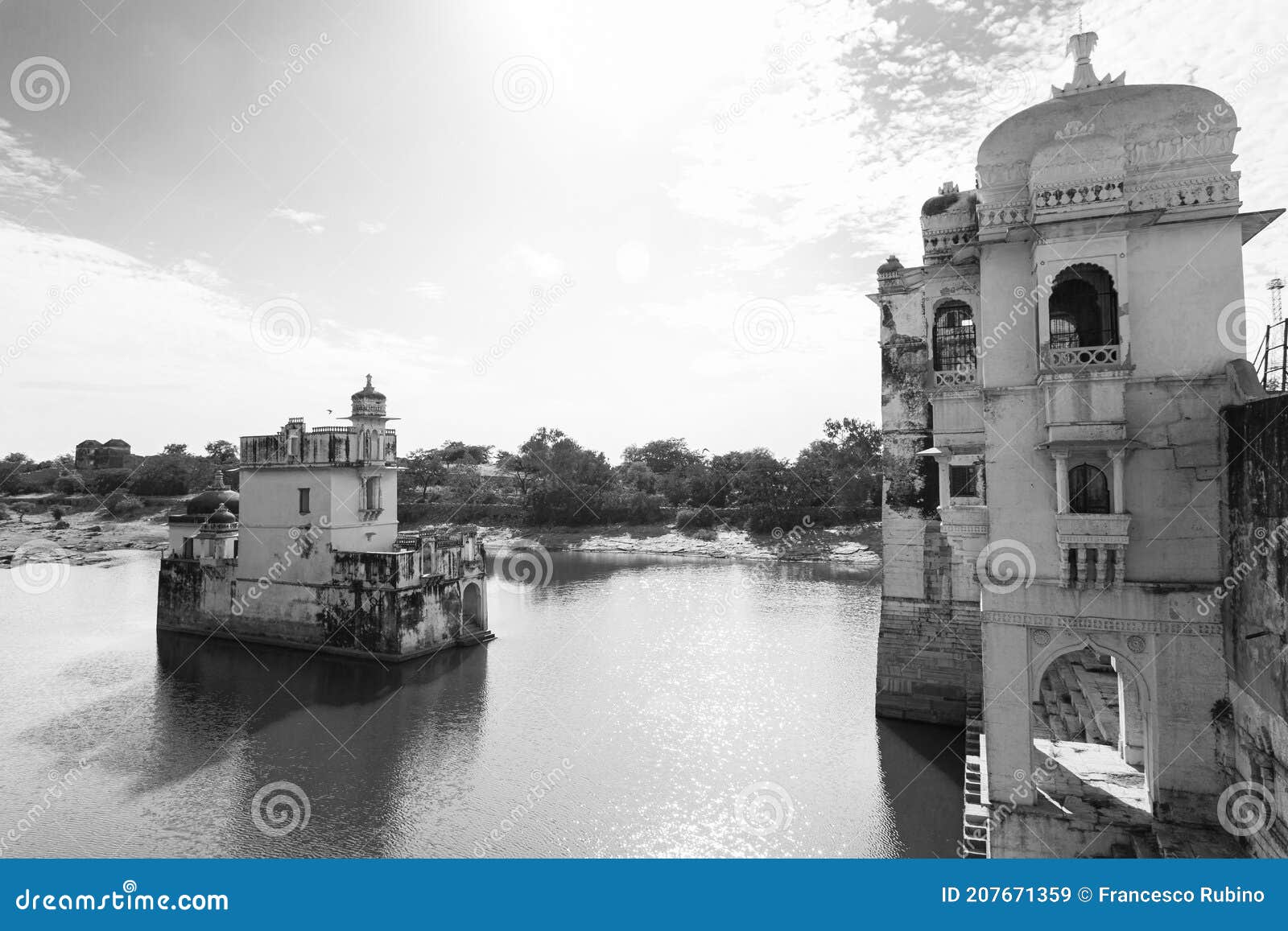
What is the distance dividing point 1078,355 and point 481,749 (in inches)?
592

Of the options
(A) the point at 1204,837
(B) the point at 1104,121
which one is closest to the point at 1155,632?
(A) the point at 1204,837

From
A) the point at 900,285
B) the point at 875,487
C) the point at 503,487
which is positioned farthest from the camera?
the point at 503,487

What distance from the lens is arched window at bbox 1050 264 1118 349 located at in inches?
385

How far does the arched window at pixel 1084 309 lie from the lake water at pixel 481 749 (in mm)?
8987

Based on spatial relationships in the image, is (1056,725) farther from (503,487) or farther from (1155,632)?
(503,487)

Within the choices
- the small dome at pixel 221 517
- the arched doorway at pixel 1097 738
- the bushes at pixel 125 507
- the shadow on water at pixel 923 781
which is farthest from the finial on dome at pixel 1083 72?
the bushes at pixel 125 507

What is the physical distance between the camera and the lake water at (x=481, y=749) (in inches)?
525

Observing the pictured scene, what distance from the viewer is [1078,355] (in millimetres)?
9367

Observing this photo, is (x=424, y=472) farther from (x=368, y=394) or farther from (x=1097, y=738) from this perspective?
(x=1097, y=738)

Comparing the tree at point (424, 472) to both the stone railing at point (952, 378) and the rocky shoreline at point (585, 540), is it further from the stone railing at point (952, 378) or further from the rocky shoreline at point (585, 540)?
the stone railing at point (952, 378)

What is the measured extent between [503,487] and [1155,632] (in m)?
63.2

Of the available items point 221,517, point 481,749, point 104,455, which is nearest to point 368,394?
point 221,517
